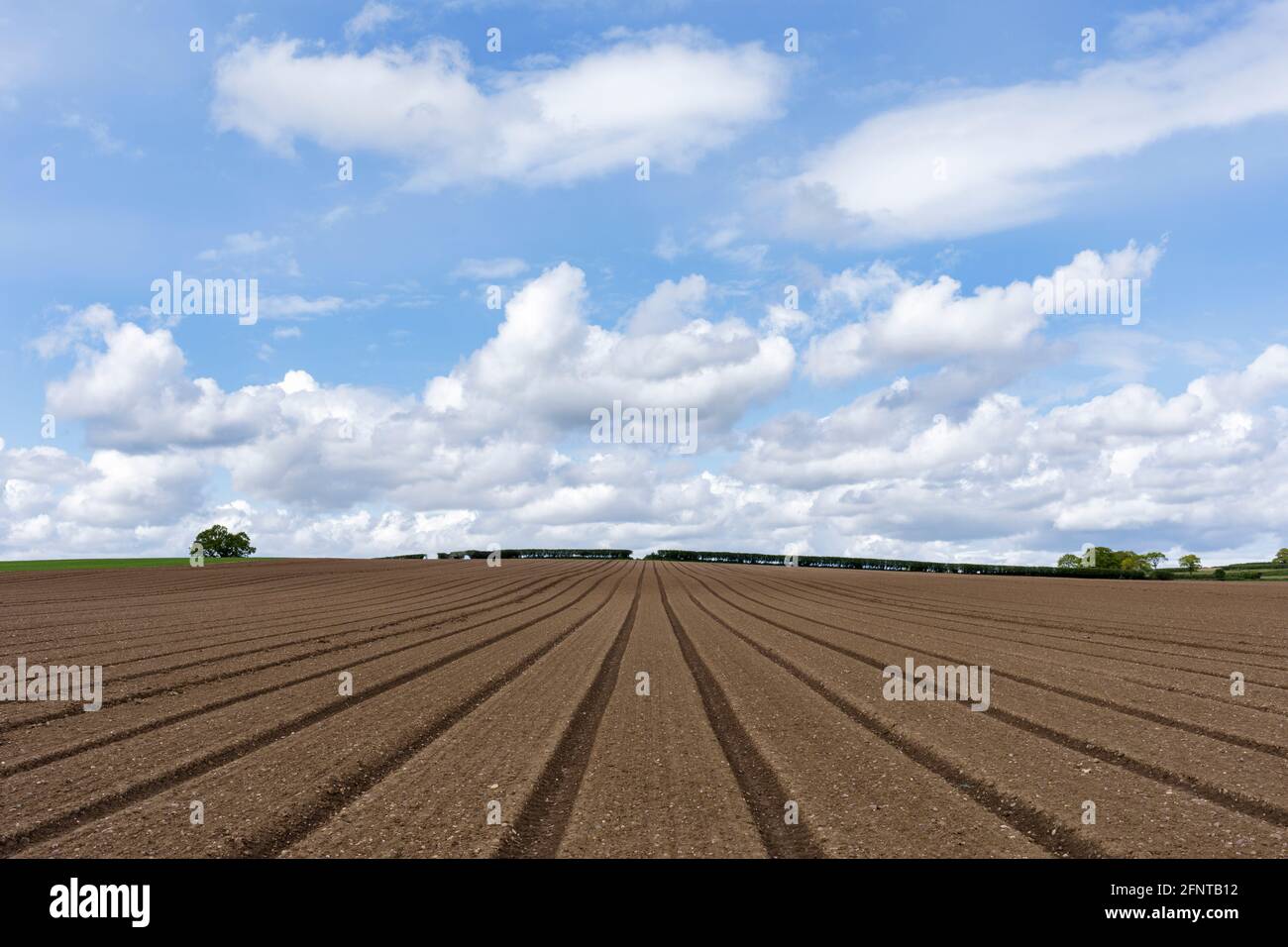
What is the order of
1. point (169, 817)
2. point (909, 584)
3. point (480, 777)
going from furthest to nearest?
point (909, 584)
point (480, 777)
point (169, 817)

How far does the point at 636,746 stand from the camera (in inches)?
427

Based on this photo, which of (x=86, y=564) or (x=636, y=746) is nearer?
(x=636, y=746)

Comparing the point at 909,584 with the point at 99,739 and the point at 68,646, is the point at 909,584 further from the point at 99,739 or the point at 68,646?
the point at 99,739

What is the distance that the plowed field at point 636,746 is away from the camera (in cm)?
769

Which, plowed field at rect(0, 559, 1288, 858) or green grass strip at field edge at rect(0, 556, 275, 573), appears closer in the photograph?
plowed field at rect(0, 559, 1288, 858)

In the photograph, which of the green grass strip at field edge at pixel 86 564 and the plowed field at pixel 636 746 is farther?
the green grass strip at field edge at pixel 86 564

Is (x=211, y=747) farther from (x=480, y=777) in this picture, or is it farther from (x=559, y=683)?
(x=559, y=683)

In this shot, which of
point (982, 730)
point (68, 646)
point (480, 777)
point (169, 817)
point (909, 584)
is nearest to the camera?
point (169, 817)

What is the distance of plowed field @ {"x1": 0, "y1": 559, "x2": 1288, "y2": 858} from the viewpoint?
7.69 meters
